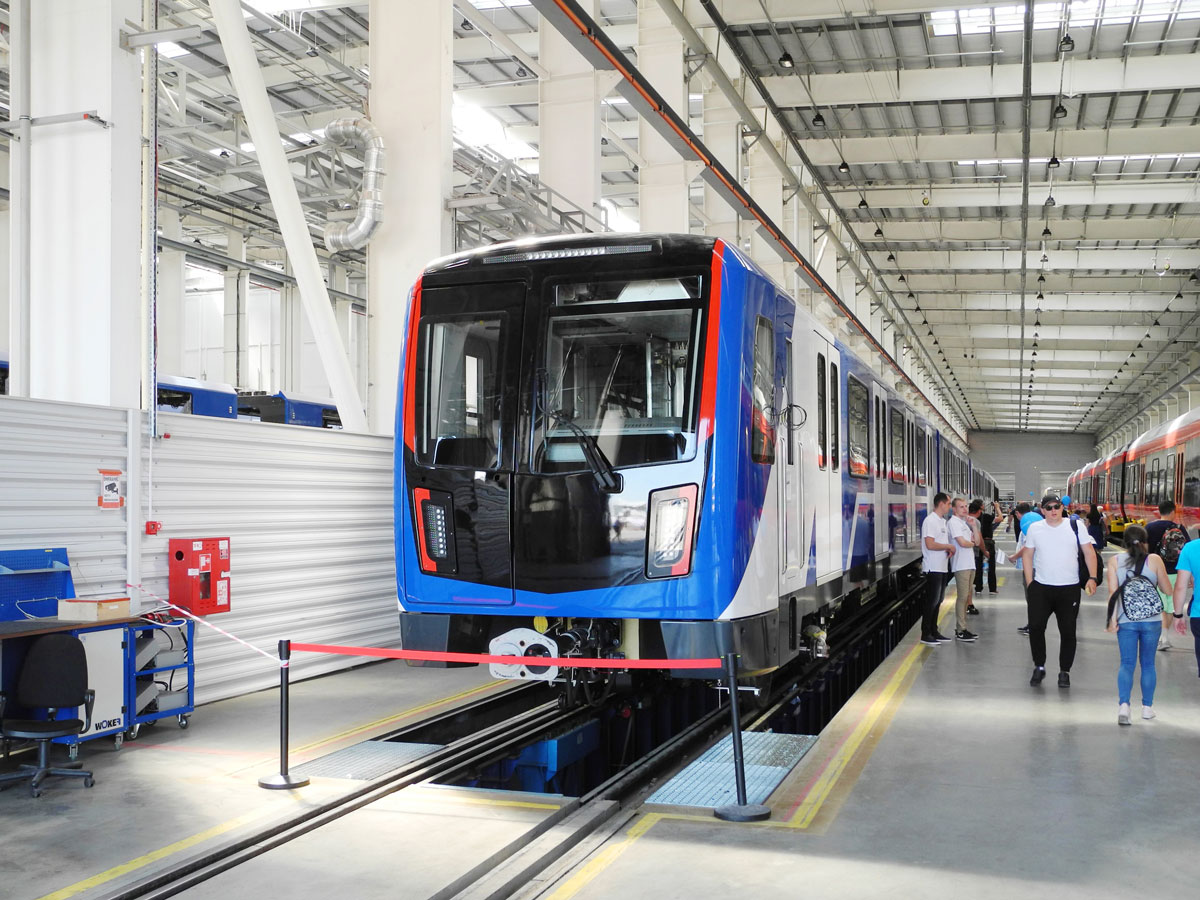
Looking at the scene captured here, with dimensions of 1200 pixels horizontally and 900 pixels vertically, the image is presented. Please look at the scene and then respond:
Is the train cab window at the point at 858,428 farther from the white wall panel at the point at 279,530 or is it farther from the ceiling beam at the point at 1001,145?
the ceiling beam at the point at 1001,145

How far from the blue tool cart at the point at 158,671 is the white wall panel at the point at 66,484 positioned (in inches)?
18.6

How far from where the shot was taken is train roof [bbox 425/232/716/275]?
6.63 m

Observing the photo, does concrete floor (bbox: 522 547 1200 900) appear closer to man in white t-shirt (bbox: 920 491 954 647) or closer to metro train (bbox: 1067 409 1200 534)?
man in white t-shirt (bbox: 920 491 954 647)

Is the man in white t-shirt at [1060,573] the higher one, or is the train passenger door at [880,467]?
the train passenger door at [880,467]

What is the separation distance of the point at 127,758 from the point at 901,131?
760 inches

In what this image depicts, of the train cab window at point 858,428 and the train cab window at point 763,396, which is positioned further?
the train cab window at point 858,428

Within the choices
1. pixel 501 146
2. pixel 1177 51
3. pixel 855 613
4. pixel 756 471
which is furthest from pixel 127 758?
pixel 1177 51

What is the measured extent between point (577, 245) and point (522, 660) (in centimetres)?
247

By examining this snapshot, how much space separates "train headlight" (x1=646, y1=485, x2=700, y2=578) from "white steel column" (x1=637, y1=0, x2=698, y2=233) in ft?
31.5

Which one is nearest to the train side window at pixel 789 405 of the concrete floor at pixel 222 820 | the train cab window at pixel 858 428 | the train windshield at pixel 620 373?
the train windshield at pixel 620 373

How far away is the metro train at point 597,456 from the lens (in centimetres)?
637

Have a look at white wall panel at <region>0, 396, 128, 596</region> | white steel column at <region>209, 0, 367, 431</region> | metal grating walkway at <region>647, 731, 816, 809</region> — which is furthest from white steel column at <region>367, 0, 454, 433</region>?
metal grating walkway at <region>647, 731, 816, 809</region>

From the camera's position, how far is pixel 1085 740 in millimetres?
7262

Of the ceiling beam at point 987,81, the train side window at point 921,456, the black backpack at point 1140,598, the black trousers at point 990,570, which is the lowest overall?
the black trousers at point 990,570
